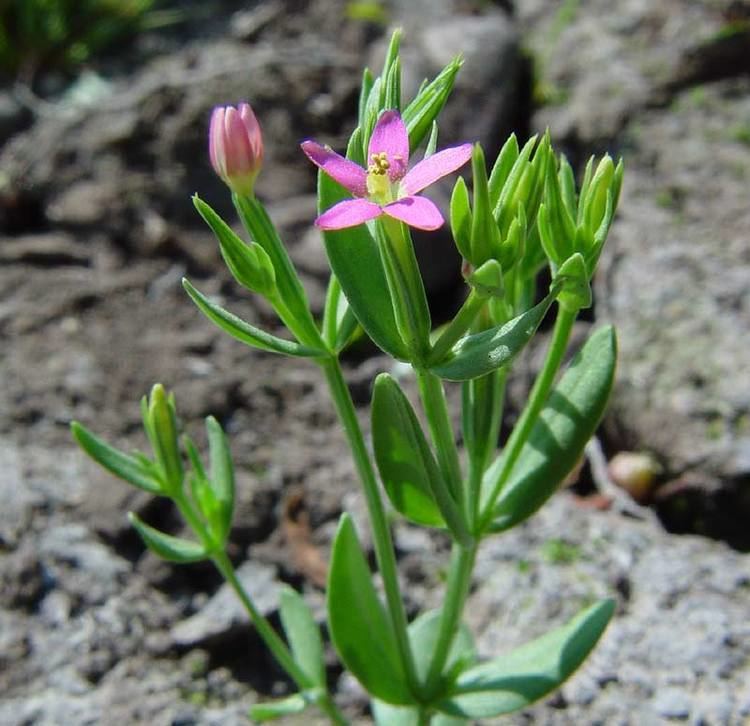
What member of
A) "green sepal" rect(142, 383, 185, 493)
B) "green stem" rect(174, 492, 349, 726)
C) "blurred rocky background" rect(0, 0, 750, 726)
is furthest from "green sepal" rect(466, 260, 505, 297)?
"blurred rocky background" rect(0, 0, 750, 726)

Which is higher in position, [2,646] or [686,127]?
[686,127]

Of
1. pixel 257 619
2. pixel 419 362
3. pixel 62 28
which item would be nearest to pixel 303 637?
pixel 257 619

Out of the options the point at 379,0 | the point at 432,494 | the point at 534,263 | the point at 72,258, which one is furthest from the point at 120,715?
the point at 379,0

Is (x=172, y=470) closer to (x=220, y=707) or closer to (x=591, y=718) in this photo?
(x=220, y=707)

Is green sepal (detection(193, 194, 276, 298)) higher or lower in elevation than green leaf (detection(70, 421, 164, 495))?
higher

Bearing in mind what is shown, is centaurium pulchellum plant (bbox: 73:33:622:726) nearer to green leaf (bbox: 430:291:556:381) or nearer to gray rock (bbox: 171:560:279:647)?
green leaf (bbox: 430:291:556:381)

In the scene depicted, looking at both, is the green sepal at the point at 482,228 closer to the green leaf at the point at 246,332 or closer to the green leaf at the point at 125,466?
the green leaf at the point at 246,332

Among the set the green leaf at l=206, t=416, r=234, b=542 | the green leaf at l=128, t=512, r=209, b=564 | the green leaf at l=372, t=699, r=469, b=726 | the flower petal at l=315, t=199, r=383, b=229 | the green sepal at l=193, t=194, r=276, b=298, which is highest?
the flower petal at l=315, t=199, r=383, b=229
